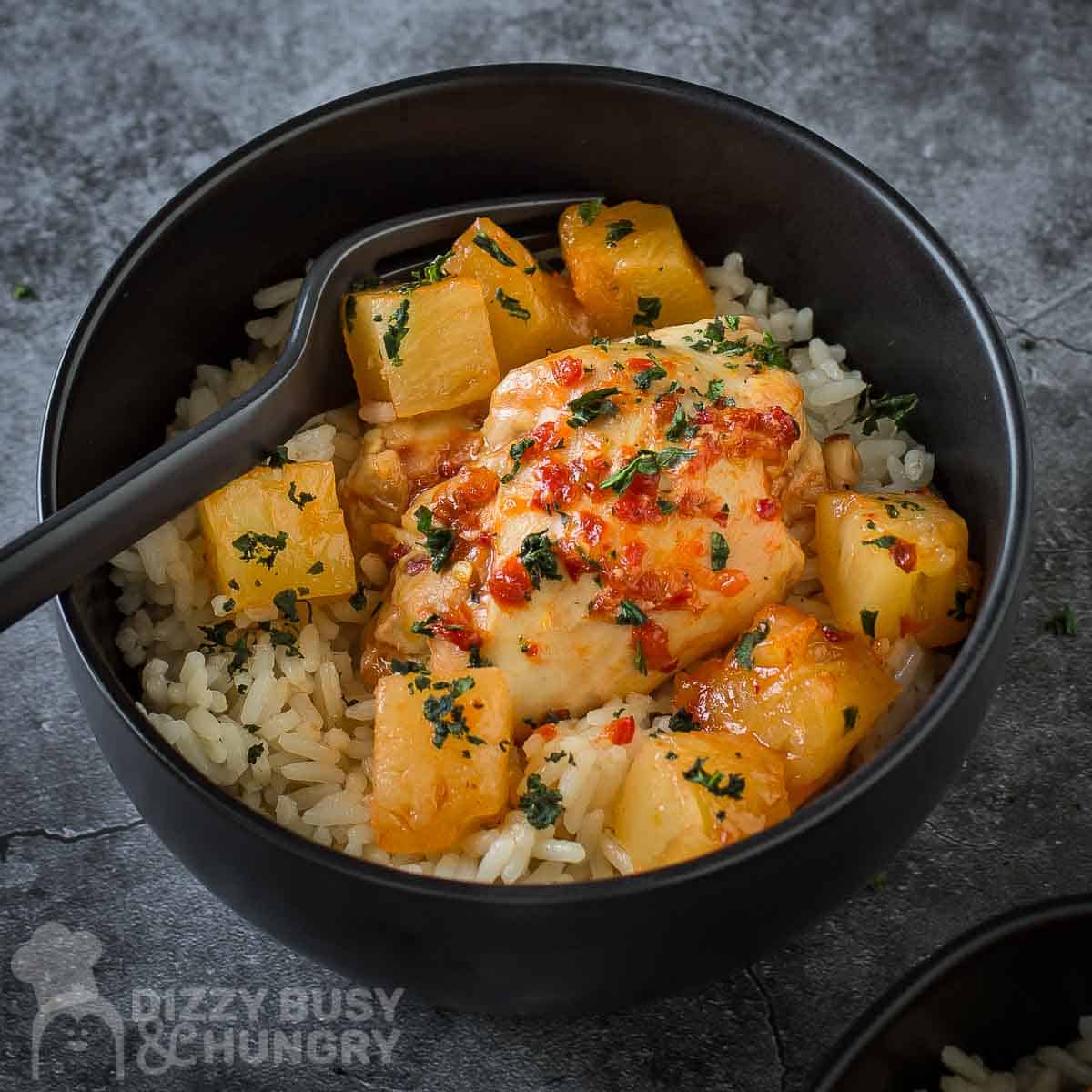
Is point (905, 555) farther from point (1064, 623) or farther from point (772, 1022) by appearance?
point (772, 1022)

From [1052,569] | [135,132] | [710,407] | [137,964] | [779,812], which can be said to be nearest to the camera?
[779,812]

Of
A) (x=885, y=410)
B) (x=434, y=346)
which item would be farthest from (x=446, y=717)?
(x=885, y=410)

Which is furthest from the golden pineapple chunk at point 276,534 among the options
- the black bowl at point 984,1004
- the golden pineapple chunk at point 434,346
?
the black bowl at point 984,1004

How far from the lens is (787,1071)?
9.14 feet

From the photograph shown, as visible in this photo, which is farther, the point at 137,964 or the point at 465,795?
the point at 137,964

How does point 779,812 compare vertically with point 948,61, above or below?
below

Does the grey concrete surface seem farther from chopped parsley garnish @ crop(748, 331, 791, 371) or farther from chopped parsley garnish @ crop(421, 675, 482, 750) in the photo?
chopped parsley garnish @ crop(748, 331, 791, 371)

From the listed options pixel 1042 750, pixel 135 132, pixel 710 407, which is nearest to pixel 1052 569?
pixel 1042 750

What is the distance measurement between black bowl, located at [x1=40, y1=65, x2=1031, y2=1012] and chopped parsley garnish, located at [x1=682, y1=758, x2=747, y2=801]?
173 millimetres

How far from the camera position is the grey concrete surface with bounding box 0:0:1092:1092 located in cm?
282

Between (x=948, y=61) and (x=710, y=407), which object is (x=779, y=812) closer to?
(x=710, y=407)

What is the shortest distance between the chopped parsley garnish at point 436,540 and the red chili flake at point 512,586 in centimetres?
15

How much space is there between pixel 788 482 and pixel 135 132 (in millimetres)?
2145

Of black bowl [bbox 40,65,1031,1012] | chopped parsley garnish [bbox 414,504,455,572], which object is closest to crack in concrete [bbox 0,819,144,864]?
black bowl [bbox 40,65,1031,1012]
